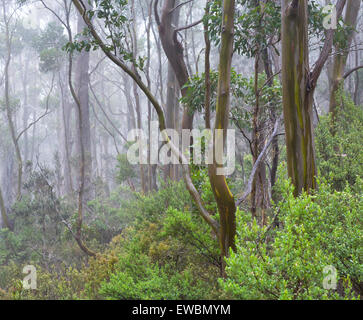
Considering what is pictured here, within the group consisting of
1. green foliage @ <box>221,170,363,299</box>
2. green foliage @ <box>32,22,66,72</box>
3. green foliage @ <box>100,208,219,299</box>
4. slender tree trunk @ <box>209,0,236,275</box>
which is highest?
green foliage @ <box>32,22,66,72</box>

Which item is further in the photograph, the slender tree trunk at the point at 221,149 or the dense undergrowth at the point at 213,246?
the slender tree trunk at the point at 221,149

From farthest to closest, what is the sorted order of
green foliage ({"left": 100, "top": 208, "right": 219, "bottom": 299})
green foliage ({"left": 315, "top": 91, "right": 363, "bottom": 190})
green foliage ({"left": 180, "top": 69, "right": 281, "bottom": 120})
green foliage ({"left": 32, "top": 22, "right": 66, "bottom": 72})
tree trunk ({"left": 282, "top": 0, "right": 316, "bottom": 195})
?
green foliage ({"left": 32, "top": 22, "right": 66, "bottom": 72})
green foliage ({"left": 315, "top": 91, "right": 363, "bottom": 190})
green foliage ({"left": 180, "top": 69, "right": 281, "bottom": 120})
green foliage ({"left": 100, "top": 208, "right": 219, "bottom": 299})
tree trunk ({"left": 282, "top": 0, "right": 316, "bottom": 195})

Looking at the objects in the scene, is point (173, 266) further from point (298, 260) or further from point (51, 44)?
point (51, 44)

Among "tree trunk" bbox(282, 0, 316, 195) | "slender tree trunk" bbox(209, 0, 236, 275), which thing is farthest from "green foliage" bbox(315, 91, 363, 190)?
"slender tree trunk" bbox(209, 0, 236, 275)

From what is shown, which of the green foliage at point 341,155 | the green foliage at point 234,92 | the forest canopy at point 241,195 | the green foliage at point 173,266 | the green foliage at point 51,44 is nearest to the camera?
the forest canopy at point 241,195

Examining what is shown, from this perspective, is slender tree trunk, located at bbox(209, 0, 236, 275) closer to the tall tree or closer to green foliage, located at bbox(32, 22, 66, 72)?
the tall tree

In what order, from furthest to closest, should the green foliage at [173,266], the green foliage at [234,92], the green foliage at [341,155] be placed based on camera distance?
the green foliage at [341,155] → the green foliage at [234,92] → the green foliage at [173,266]

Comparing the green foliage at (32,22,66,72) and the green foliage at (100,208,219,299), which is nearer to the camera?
the green foliage at (100,208,219,299)

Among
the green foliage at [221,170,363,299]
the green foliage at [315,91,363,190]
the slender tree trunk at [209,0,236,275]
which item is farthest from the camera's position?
the green foliage at [315,91,363,190]

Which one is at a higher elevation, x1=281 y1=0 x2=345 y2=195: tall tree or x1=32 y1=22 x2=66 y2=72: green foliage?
x1=32 y1=22 x2=66 y2=72: green foliage

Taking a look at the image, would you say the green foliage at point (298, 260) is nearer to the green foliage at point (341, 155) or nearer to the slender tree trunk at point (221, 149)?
the slender tree trunk at point (221, 149)

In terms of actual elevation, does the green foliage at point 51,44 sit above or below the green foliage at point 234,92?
above

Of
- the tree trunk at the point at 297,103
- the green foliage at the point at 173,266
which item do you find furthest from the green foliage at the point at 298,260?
the green foliage at the point at 173,266
